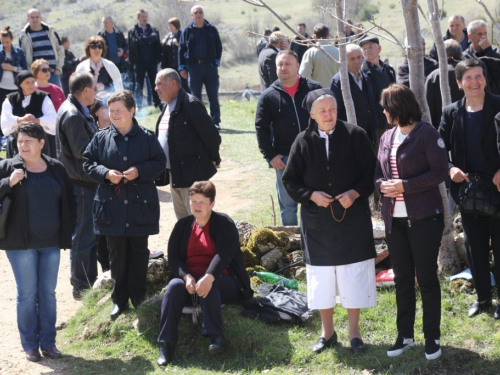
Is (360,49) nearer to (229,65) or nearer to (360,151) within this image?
(360,151)

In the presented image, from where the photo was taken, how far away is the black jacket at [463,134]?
628 cm

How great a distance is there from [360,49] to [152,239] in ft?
11.9

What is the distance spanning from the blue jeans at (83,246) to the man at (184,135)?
958 mm

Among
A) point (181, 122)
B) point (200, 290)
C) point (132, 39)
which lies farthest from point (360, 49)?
point (132, 39)

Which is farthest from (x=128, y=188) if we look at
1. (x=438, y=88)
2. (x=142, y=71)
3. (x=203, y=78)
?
(x=142, y=71)

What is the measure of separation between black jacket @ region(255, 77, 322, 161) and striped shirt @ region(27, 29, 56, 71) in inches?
292

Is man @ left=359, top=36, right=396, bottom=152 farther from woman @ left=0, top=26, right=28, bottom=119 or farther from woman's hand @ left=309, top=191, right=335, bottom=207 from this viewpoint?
woman @ left=0, top=26, right=28, bottom=119

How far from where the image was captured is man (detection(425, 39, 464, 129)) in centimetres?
860

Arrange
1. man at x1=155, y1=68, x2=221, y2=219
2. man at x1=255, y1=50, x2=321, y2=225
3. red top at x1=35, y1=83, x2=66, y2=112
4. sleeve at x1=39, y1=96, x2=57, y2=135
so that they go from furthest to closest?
red top at x1=35, y1=83, x2=66, y2=112 < sleeve at x1=39, y1=96, x2=57, y2=135 < man at x1=255, y1=50, x2=321, y2=225 < man at x1=155, y1=68, x2=221, y2=219

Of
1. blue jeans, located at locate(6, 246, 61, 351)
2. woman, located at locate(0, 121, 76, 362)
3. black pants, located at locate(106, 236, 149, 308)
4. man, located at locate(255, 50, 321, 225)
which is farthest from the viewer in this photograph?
man, located at locate(255, 50, 321, 225)

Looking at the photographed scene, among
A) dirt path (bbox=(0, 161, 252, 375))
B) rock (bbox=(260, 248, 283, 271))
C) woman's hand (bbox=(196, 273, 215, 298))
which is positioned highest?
woman's hand (bbox=(196, 273, 215, 298))

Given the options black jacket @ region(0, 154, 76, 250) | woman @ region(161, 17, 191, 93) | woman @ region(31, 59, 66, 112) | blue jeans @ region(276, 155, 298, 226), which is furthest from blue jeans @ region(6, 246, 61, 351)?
woman @ region(161, 17, 191, 93)

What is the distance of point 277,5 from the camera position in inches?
1812

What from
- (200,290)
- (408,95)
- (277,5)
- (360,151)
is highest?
(277,5)
